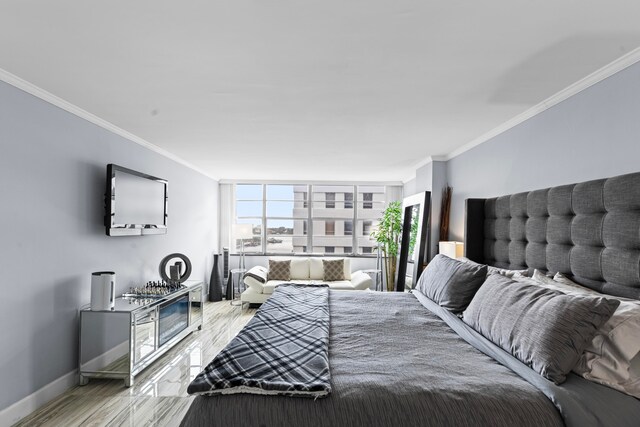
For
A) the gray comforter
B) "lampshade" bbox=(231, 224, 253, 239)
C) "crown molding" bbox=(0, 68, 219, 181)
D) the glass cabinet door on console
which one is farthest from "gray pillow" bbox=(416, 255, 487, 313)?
"lampshade" bbox=(231, 224, 253, 239)

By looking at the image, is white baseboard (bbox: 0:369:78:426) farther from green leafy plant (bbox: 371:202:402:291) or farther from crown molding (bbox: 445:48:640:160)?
green leafy plant (bbox: 371:202:402:291)

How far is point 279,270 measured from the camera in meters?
6.98

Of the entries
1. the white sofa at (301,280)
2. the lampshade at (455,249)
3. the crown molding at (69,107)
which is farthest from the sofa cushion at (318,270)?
the crown molding at (69,107)

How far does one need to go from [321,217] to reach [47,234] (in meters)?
5.85

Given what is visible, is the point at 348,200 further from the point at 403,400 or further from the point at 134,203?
the point at 403,400

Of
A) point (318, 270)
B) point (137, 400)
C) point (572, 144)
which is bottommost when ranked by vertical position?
point (137, 400)

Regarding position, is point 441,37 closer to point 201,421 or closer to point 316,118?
point 316,118

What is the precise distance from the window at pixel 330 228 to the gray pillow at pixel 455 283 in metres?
5.21

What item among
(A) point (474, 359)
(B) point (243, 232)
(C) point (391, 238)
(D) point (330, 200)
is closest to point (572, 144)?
(A) point (474, 359)

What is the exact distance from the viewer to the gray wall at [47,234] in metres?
2.68

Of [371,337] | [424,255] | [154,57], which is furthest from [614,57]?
[424,255]

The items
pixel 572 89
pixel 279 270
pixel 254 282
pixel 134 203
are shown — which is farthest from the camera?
pixel 279 270

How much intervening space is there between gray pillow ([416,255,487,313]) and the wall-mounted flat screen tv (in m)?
3.01

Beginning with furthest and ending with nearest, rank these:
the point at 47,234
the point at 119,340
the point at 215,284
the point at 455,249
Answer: the point at 215,284, the point at 455,249, the point at 119,340, the point at 47,234
